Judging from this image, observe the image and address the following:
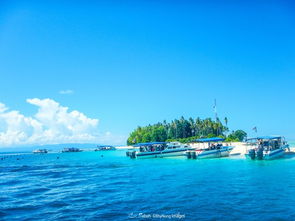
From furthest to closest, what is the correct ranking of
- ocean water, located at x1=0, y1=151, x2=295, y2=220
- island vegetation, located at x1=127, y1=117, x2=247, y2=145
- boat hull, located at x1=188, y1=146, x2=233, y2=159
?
island vegetation, located at x1=127, y1=117, x2=247, y2=145 → boat hull, located at x1=188, y1=146, x2=233, y2=159 → ocean water, located at x1=0, y1=151, x2=295, y2=220

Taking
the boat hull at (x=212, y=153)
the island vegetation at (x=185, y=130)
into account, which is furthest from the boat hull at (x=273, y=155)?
the island vegetation at (x=185, y=130)

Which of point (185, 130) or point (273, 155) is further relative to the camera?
point (185, 130)

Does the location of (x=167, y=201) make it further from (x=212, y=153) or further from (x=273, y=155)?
(x=212, y=153)

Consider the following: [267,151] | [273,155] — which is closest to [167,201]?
[267,151]

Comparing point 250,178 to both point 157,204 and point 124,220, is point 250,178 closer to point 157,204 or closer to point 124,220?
point 157,204

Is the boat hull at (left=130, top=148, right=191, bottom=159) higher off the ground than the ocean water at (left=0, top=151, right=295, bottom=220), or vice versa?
the ocean water at (left=0, top=151, right=295, bottom=220)

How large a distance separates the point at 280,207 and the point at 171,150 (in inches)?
1673

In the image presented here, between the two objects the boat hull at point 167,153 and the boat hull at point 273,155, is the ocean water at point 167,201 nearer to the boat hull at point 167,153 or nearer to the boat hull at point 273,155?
the boat hull at point 273,155

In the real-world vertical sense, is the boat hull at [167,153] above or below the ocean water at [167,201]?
below

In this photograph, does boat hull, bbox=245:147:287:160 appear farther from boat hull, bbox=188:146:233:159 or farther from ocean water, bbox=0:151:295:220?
ocean water, bbox=0:151:295:220

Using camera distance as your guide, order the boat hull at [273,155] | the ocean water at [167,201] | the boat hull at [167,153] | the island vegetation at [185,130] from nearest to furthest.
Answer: the ocean water at [167,201] < the boat hull at [273,155] < the boat hull at [167,153] < the island vegetation at [185,130]

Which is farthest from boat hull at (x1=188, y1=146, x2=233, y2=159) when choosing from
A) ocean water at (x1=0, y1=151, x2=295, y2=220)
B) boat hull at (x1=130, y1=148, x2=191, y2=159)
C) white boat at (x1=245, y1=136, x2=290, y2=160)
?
ocean water at (x1=0, y1=151, x2=295, y2=220)

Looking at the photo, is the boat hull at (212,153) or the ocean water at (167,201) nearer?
the ocean water at (167,201)

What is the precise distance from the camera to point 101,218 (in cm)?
1252
